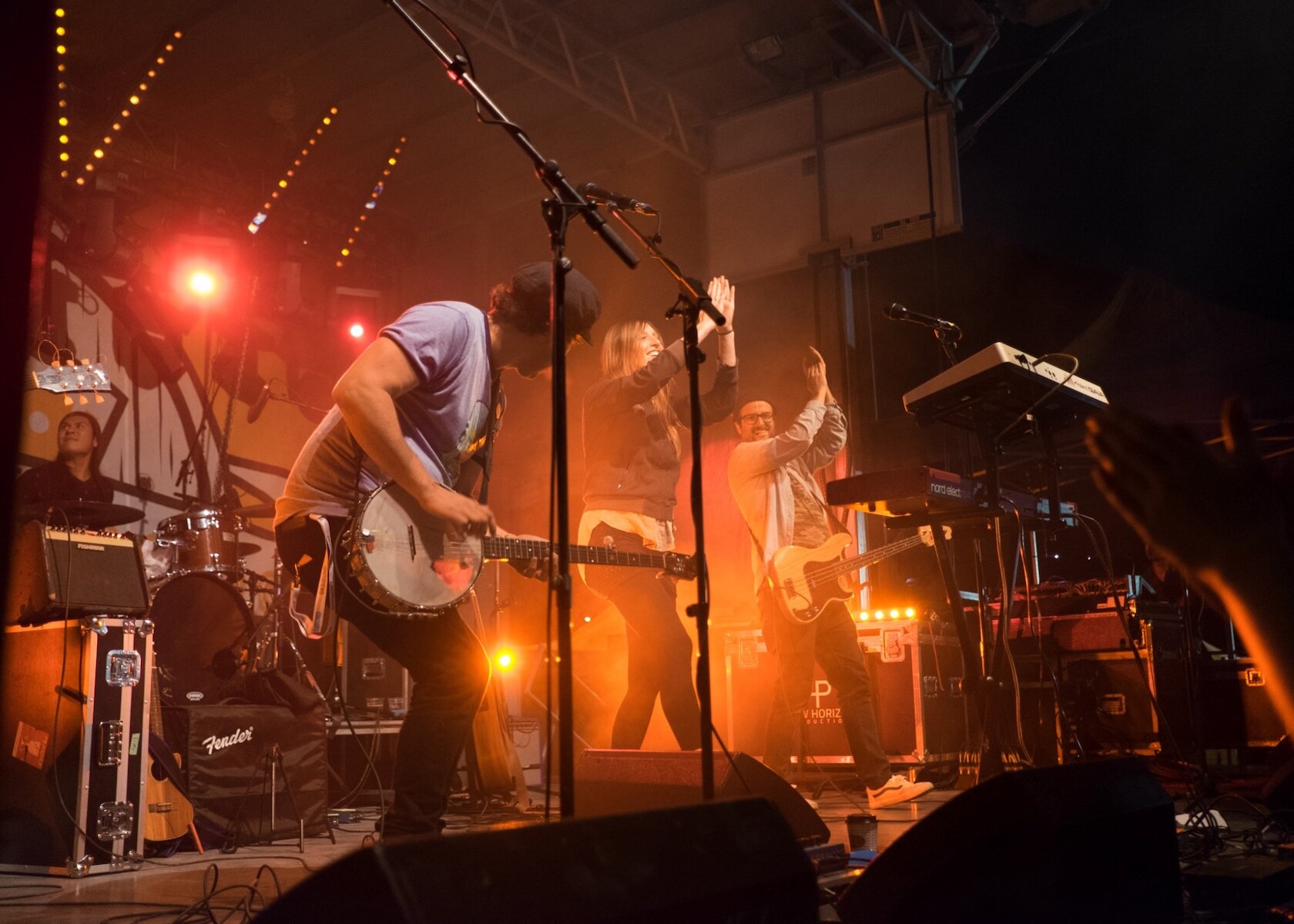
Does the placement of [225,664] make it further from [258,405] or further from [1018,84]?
[1018,84]

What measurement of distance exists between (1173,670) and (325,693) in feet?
17.9

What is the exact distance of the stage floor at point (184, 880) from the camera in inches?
133

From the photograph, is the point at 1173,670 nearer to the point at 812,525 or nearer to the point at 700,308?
the point at 812,525

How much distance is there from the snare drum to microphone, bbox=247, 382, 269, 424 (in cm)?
321

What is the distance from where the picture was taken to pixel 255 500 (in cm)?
1042

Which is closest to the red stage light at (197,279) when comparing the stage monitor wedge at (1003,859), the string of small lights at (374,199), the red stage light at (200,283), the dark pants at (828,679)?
the red stage light at (200,283)

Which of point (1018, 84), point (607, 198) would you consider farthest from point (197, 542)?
point (1018, 84)

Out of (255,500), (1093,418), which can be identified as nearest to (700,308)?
(1093,418)

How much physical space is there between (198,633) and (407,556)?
12.2 ft

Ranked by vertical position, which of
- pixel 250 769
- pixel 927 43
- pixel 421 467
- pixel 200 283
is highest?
pixel 927 43

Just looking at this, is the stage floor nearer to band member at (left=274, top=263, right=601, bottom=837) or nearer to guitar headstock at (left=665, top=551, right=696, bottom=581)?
band member at (left=274, top=263, right=601, bottom=837)

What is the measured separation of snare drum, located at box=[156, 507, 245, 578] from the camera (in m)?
7.27

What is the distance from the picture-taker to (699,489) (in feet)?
9.89

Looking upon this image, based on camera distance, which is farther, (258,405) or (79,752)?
(258,405)
